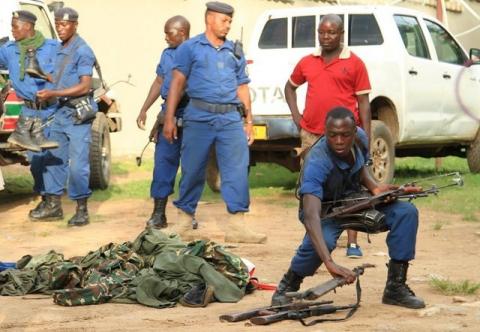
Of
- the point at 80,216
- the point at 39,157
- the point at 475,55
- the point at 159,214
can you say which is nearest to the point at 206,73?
the point at 159,214

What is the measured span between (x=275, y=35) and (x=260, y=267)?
16.0 ft

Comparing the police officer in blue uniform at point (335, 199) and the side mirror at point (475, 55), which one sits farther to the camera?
the side mirror at point (475, 55)

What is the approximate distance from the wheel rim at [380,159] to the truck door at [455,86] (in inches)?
58.8

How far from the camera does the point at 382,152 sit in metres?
12.0

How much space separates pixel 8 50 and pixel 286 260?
354 centimetres

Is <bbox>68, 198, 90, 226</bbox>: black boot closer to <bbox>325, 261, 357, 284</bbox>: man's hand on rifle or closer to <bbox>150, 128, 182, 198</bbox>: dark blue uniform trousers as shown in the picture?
<bbox>150, 128, 182, 198</bbox>: dark blue uniform trousers

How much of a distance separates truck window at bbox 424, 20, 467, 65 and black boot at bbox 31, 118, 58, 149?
4888 millimetres

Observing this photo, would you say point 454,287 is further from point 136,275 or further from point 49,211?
point 49,211

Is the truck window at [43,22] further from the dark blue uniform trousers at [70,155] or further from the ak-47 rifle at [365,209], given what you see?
the ak-47 rifle at [365,209]

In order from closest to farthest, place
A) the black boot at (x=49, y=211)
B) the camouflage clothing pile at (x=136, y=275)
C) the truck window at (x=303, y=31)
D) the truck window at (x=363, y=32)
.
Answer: the camouflage clothing pile at (x=136, y=275)
the black boot at (x=49, y=211)
the truck window at (x=363, y=32)
the truck window at (x=303, y=31)

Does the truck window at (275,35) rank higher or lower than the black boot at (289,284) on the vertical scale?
higher

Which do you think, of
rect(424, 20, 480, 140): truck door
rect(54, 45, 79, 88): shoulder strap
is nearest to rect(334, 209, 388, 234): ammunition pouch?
rect(54, 45, 79, 88): shoulder strap

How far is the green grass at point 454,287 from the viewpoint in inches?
276

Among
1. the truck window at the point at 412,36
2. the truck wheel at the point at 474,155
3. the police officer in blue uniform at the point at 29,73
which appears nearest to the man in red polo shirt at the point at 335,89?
the police officer in blue uniform at the point at 29,73
